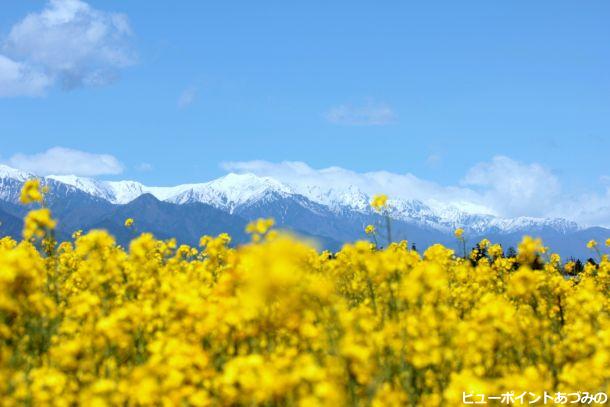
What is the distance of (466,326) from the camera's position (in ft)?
20.7

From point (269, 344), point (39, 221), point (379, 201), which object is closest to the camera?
point (269, 344)

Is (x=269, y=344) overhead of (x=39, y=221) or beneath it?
beneath

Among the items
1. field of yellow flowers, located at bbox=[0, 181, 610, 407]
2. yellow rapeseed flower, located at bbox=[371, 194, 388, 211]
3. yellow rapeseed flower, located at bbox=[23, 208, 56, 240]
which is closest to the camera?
field of yellow flowers, located at bbox=[0, 181, 610, 407]

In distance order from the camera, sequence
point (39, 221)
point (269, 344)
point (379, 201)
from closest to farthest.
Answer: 1. point (269, 344)
2. point (39, 221)
3. point (379, 201)

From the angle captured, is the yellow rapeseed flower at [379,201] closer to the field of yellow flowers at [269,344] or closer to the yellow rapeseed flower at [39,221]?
the field of yellow flowers at [269,344]

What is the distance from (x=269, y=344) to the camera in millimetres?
6215

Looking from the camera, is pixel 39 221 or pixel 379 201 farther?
pixel 379 201

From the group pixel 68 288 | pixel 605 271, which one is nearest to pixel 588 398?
pixel 68 288

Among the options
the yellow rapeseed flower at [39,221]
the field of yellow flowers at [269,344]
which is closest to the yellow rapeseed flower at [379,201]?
the field of yellow flowers at [269,344]

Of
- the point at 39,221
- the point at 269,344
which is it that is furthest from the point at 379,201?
the point at 39,221

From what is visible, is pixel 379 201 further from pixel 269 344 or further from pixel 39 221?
pixel 39 221

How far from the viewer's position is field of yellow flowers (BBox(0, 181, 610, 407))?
15.4ft

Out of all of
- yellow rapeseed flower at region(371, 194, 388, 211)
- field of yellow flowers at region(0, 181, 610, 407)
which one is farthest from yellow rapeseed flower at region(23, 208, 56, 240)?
yellow rapeseed flower at region(371, 194, 388, 211)

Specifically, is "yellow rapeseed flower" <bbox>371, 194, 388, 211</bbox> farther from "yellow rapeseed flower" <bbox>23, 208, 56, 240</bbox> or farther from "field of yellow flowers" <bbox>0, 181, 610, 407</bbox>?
"yellow rapeseed flower" <bbox>23, 208, 56, 240</bbox>
